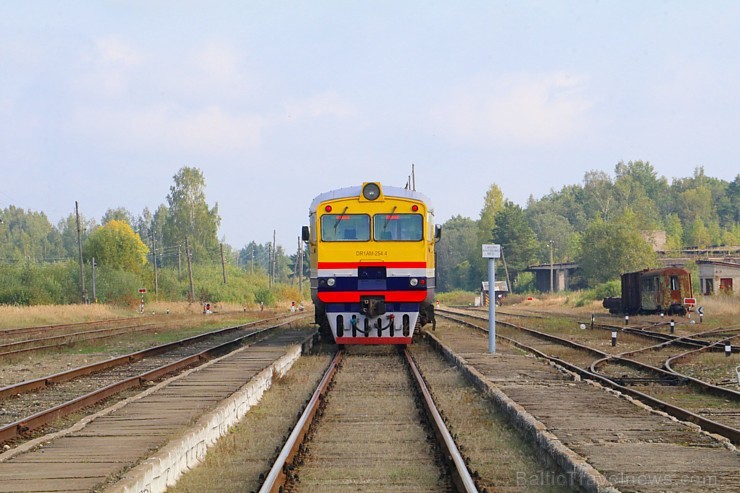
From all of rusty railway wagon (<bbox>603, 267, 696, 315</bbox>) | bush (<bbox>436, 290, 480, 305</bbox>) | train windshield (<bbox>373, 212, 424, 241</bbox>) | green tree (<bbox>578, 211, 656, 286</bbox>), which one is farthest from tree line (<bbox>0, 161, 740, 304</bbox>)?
train windshield (<bbox>373, 212, 424, 241</bbox>)

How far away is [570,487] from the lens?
6.57 m

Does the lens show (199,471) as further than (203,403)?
No

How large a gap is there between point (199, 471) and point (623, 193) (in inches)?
4921

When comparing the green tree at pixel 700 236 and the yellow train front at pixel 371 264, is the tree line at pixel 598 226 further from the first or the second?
the yellow train front at pixel 371 264

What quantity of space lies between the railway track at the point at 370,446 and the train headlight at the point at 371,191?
5.65m

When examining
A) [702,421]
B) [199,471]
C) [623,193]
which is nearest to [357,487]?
[199,471]

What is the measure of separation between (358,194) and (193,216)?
82397mm

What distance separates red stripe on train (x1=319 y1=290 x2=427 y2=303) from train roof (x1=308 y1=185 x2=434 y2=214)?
2.03 m


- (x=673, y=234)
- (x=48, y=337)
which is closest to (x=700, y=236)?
(x=673, y=234)

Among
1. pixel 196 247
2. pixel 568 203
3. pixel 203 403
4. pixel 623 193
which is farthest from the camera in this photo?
pixel 568 203

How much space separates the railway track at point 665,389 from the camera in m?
9.80

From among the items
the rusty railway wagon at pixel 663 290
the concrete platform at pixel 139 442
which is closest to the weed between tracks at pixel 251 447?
the concrete platform at pixel 139 442

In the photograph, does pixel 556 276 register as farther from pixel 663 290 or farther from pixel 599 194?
pixel 663 290

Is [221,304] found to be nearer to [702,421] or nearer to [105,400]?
[105,400]
